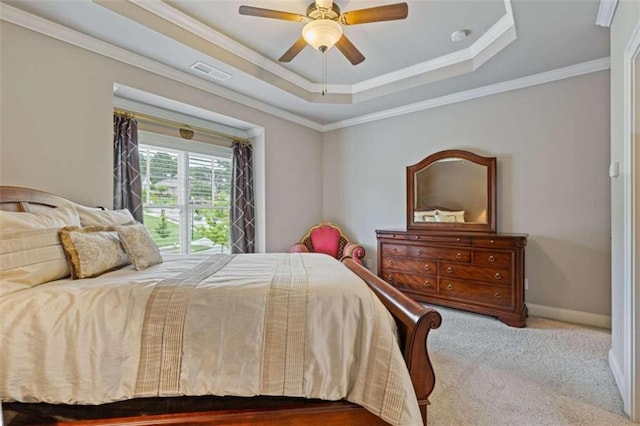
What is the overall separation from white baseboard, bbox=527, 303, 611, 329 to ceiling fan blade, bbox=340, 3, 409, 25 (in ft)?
10.6

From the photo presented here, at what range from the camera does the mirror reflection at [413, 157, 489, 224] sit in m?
3.68

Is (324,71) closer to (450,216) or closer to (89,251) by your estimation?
(450,216)

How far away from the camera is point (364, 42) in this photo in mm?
3053

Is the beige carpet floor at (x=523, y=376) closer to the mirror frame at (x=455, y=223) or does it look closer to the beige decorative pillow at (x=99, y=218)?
the mirror frame at (x=455, y=223)

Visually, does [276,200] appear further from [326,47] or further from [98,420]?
[98,420]

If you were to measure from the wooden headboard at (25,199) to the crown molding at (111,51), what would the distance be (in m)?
1.25

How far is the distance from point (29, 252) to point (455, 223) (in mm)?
3821

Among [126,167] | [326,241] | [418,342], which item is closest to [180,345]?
[418,342]

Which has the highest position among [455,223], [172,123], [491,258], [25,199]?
[172,123]

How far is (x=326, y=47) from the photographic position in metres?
2.32

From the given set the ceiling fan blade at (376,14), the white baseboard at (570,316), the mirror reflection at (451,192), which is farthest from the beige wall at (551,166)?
the ceiling fan blade at (376,14)

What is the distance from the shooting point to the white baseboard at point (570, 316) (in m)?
2.99

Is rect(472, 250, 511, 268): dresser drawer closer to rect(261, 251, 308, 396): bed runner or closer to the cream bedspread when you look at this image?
the cream bedspread

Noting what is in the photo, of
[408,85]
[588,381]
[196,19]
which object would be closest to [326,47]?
[196,19]
